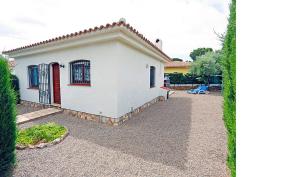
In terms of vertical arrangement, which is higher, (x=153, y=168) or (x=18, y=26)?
(x=18, y=26)

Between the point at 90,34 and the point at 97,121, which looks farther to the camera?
the point at 97,121

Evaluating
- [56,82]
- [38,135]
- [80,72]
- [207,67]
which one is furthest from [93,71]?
[207,67]

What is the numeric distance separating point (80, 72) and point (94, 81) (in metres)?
1.16

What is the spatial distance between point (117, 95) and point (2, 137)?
3.82 m

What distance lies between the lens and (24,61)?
9.96 m

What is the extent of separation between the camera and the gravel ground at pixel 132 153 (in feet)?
11.0

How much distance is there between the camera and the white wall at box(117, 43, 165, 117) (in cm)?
654

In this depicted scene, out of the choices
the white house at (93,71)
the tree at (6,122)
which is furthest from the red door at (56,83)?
A: the tree at (6,122)

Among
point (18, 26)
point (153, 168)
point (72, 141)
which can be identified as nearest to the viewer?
point (153, 168)

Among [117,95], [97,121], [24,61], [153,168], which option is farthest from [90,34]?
[24,61]

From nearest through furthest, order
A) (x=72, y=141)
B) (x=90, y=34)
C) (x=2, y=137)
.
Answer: (x=2, y=137)
(x=72, y=141)
(x=90, y=34)

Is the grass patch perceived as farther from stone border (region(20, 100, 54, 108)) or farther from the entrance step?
stone border (region(20, 100, 54, 108))

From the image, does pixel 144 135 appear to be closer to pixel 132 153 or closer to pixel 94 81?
pixel 132 153

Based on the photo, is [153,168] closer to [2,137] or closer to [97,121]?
[2,137]
